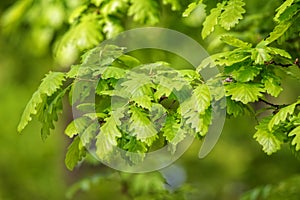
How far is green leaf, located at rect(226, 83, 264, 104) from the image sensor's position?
6.06ft

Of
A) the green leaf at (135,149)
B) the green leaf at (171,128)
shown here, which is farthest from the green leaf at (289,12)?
the green leaf at (135,149)

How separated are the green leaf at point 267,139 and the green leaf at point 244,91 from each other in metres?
0.10

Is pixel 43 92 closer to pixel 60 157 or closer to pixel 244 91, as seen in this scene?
pixel 244 91

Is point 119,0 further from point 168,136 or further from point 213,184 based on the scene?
point 213,184

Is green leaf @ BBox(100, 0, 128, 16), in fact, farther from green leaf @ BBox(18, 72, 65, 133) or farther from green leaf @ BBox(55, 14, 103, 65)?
green leaf @ BBox(18, 72, 65, 133)

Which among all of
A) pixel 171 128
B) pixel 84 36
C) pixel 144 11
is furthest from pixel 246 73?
pixel 84 36

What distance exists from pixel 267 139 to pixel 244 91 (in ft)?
0.53

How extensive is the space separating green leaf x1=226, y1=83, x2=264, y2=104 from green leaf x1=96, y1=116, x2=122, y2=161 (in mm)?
366

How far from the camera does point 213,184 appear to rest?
666 centimetres

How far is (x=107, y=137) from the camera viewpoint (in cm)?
180

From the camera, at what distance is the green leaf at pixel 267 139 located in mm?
1836

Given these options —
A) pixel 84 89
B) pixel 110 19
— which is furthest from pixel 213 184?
pixel 84 89

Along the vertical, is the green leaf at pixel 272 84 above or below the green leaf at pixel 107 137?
above

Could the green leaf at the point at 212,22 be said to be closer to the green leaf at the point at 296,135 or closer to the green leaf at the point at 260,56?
the green leaf at the point at 260,56
